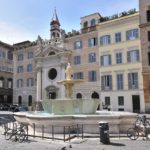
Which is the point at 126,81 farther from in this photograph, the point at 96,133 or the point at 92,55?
the point at 96,133

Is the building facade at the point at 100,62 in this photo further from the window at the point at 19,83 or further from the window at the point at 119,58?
the window at the point at 19,83

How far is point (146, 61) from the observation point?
36875mm

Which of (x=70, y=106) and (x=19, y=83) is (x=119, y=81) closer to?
(x=19, y=83)

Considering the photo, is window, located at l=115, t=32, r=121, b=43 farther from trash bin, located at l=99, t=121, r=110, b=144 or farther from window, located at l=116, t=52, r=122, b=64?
trash bin, located at l=99, t=121, r=110, b=144

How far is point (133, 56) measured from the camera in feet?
125

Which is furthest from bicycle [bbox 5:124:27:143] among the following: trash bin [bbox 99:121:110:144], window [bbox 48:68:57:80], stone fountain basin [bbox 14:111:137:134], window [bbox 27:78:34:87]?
window [bbox 27:78:34:87]

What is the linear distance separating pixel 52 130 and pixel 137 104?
1013 inches

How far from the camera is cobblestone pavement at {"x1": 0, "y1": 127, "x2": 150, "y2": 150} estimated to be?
11.0 metres

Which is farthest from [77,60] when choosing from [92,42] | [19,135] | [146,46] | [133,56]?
[19,135]

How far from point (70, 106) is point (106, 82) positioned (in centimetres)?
2484

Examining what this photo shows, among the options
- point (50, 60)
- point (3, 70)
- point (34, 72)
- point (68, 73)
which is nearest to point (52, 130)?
point (68, 73)

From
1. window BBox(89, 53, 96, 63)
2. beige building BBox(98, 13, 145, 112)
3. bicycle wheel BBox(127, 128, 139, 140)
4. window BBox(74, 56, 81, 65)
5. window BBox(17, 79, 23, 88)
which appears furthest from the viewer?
window BBox(17, 79, 23, 88)

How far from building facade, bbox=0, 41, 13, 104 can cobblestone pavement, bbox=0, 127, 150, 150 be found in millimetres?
47622

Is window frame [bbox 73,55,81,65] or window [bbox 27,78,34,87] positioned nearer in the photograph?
window frame [bbox 73,55,81,65]
